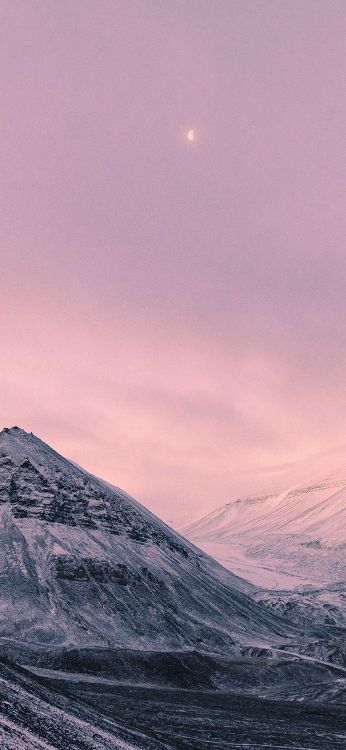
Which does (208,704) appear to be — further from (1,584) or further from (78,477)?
(78,477)

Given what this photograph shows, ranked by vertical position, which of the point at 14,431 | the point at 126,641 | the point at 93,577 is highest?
the point at 14,431

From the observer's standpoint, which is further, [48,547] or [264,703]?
[48,547]

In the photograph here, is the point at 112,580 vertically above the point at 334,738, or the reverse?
the point at 112,580

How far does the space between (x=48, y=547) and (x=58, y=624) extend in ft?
96.0

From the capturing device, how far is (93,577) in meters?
142

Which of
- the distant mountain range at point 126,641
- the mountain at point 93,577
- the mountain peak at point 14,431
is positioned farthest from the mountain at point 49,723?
the mountain peak at point 14,431

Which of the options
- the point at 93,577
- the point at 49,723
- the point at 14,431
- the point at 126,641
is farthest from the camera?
the point at 14,431

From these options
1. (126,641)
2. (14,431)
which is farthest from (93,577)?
(14,431)

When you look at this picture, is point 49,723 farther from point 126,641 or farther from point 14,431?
point 14,431

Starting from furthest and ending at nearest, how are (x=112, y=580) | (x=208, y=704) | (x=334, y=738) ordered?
1. (x=112, y=580)
2. (x=208, y=704)
3. (x=334, y=738)

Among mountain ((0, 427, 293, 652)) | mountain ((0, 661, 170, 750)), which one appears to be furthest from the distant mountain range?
mountain ((0, 427, 293, 652))

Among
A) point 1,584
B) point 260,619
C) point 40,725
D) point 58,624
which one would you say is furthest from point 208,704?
point 260,619

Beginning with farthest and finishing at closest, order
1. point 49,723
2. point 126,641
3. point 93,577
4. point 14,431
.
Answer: point 14,431 < point 93,577 < point 126,641 < point 49,723

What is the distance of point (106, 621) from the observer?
128 m
